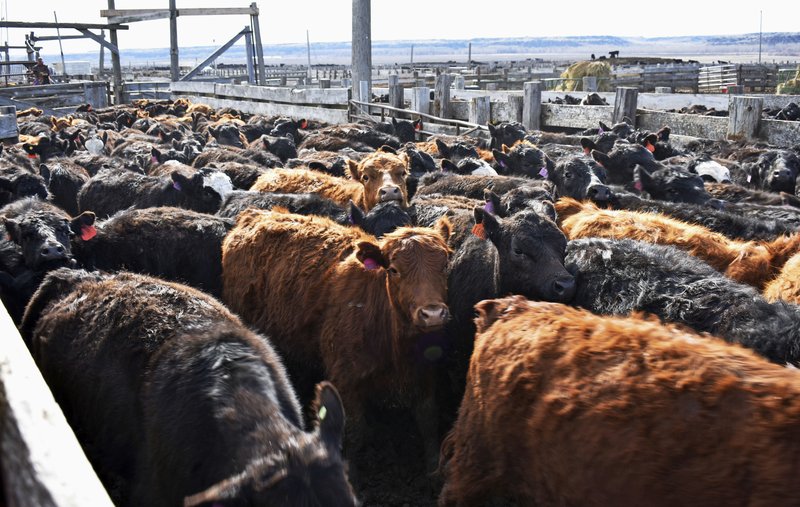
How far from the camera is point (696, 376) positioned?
7.72 ft

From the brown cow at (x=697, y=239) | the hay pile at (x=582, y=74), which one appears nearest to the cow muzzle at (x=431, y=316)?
the brown cow at (x=697, y=239)

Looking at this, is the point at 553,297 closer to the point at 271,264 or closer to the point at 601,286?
the point at 601,286

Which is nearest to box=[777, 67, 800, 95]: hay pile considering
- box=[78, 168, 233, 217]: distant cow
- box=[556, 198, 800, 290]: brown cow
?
box=[556, 198, 800, 290]: brown cow

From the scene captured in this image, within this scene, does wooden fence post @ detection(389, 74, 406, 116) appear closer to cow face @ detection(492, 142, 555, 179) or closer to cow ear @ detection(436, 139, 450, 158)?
cow ear @ detection(436, 139, 450, 158)

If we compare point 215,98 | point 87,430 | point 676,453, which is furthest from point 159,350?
point 215,98

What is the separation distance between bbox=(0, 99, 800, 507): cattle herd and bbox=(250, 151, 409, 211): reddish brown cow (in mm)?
45

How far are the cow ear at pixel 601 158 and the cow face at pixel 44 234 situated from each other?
236 inches

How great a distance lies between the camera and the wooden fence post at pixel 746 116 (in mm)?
9867

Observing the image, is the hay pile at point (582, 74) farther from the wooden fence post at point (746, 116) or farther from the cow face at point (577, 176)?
the cow face at point (577, 176)

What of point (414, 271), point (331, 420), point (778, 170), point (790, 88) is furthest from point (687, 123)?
point (790, 88)

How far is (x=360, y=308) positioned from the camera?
430cm

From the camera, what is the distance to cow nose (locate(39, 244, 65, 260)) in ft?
15.7

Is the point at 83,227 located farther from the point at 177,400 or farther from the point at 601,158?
the point at 601,158

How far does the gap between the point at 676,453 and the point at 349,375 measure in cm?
231
